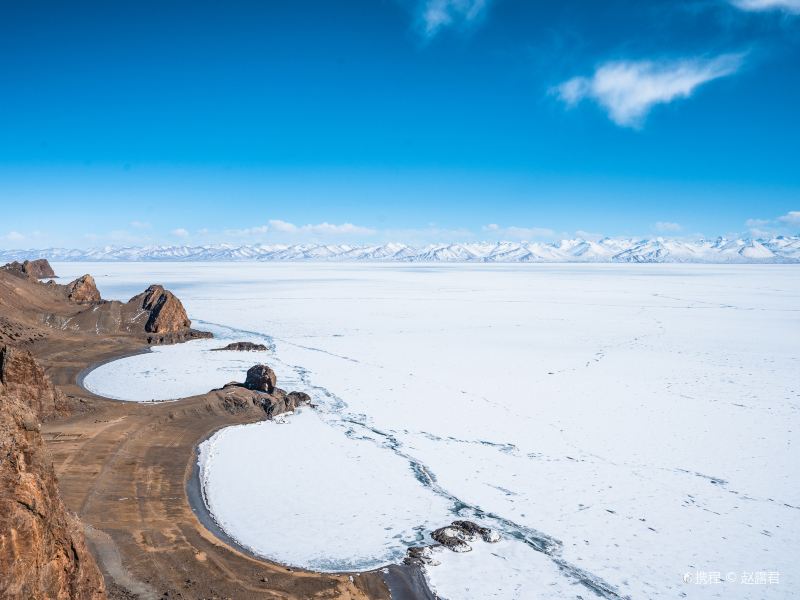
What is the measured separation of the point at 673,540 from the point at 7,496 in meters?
10.1

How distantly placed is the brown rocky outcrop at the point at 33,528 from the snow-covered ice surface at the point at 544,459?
11.3 feet

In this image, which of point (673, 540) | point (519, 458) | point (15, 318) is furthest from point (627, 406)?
point (15, 318)

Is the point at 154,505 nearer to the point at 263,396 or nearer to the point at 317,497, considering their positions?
the point at 317,497

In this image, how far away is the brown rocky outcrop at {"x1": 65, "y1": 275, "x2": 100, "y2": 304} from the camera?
114ft

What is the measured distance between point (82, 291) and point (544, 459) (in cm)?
3437

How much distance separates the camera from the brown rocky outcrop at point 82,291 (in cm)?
3472

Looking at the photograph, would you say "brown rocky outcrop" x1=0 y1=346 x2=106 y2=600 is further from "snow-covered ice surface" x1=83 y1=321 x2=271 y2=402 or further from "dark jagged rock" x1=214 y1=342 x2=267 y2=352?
"dark jagged rock" x1=214 y1=342 x2=267 y2=352

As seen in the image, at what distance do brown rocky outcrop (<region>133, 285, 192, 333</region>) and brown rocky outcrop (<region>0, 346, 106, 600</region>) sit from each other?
25656 millimetres

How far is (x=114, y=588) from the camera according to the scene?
7.09m

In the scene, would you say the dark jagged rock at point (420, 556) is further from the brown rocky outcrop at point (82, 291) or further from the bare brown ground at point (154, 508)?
the brown rocky outcrop at point (82, 291)

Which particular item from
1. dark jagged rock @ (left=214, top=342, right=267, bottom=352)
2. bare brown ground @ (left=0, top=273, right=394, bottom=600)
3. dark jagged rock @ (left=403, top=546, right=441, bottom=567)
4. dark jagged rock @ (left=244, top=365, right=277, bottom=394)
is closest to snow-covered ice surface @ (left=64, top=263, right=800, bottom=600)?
dark jagged rock @ (left=403, top=546, right=441, bottom=567)

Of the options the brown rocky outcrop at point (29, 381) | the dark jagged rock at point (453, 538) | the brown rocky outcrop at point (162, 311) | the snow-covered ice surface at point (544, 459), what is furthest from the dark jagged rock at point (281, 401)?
the brown rocky outcrop at point (162, 311)

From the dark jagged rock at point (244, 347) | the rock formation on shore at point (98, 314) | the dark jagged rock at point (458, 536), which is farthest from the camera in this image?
the rock formation on shore at point (98, 314)

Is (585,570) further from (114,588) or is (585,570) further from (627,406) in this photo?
(627,406)
